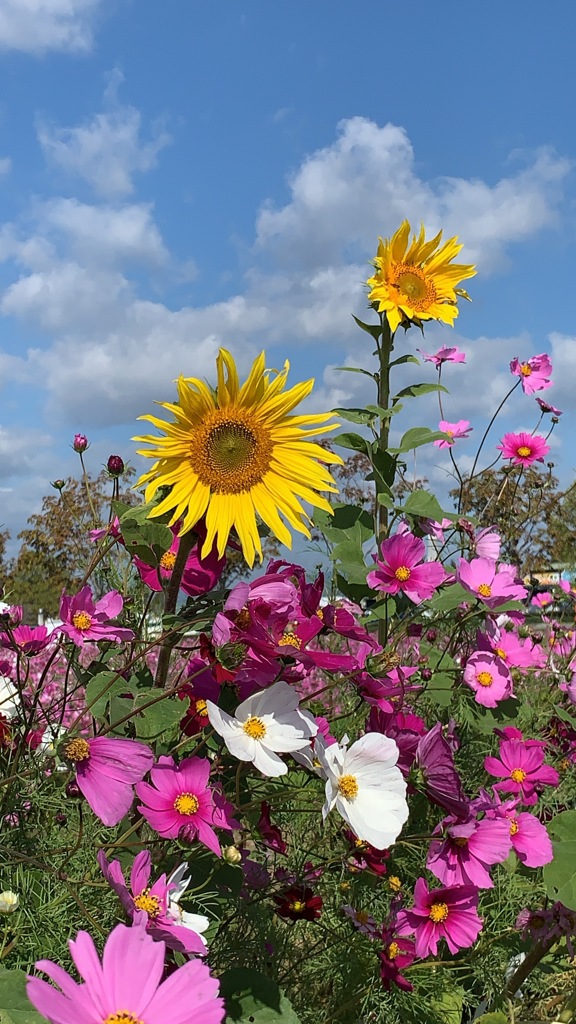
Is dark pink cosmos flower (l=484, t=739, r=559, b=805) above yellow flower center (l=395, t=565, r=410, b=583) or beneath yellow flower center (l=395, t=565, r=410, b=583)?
beneath

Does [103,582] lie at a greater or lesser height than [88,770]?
greater

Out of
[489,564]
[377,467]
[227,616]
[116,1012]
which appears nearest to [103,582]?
[377,467]

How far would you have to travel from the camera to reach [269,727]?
0.99 meters

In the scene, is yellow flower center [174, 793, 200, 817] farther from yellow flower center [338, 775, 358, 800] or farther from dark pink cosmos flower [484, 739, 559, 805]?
dark pink cosmos flower [484, 739, 559, 805]

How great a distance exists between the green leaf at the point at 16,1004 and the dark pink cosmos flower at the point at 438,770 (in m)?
0.60

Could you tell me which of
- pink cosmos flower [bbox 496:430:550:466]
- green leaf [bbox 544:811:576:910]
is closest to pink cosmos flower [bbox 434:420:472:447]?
pink cosmos flower [bbox 496:430:550:466]

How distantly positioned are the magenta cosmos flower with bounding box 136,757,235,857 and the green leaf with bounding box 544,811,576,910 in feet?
2.13

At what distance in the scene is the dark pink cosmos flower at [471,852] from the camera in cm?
128

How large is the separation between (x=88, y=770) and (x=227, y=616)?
0.26 metres

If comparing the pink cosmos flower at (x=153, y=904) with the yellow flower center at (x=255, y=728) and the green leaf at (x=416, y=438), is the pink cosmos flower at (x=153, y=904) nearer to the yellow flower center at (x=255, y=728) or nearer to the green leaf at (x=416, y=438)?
the yellow flower center at (x=255, y=728)

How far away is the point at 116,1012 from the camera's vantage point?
0.62 m

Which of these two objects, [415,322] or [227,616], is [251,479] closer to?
[227,616]

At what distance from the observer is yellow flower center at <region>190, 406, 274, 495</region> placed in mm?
1119

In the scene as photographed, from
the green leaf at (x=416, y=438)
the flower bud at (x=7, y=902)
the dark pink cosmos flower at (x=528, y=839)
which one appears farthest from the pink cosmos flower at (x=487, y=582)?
the flower bud at (x=7, y=902)
